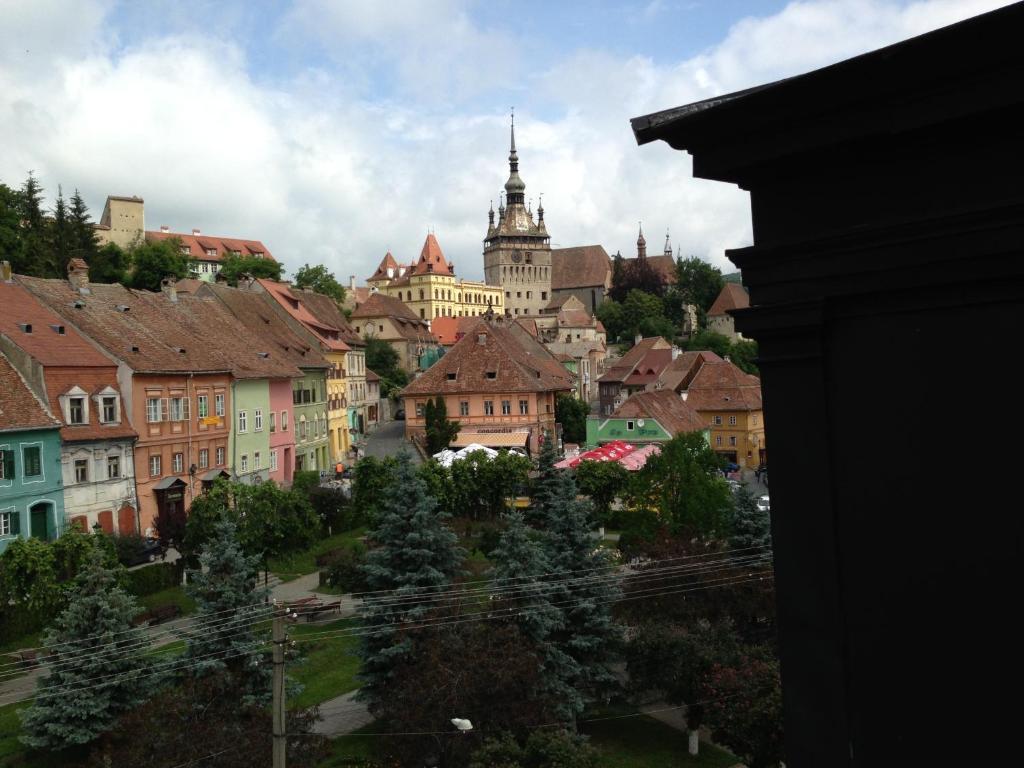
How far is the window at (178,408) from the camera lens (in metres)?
38.7

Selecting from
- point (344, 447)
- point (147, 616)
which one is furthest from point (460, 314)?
point (147, 616)

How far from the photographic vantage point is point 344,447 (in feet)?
202

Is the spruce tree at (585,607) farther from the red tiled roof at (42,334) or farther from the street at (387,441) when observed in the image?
the street at (387,441)

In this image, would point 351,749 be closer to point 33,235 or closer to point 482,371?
point 482,371

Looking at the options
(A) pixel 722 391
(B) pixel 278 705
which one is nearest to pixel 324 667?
(B) pixel 278 705

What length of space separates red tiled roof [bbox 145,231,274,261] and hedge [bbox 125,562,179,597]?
309 ft

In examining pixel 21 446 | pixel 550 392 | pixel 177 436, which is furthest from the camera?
pixel 550 392

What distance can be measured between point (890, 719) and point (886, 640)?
46 cm

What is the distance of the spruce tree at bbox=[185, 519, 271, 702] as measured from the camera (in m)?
17.6

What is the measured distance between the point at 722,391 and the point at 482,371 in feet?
61.3

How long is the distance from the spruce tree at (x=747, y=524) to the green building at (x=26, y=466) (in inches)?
862

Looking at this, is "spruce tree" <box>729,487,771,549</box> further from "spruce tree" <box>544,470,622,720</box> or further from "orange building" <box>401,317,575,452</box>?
"orange building" <box>401,317,575,452</box>

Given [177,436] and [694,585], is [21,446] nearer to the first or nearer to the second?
[177,436]

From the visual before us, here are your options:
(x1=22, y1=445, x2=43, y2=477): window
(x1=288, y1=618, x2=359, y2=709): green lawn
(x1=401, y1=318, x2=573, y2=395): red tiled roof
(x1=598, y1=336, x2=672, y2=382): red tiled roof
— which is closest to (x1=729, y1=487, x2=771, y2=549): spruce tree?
(x1=288, y1=618, x2=359, y2=709): green lawn
